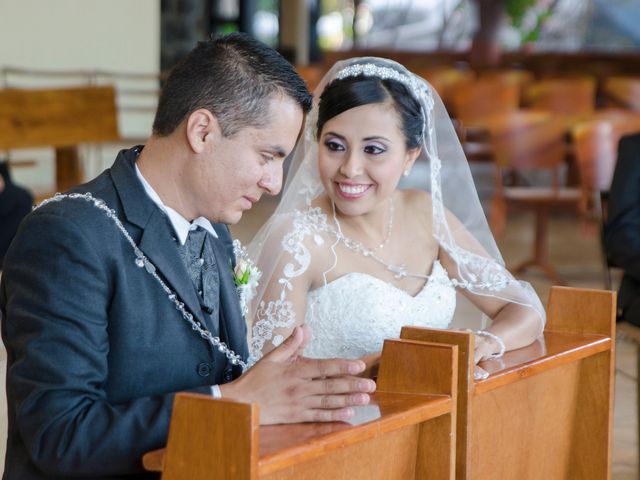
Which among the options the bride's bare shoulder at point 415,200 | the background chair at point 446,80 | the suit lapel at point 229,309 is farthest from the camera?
the background chair at point 446,80

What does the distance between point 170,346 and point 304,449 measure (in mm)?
361

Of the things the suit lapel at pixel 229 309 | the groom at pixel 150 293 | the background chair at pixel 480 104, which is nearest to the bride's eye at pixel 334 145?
the suit lapel at pixel 229 309

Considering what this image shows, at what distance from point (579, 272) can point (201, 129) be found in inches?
262

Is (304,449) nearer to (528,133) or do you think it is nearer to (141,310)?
(141,310)

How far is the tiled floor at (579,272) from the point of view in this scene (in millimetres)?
4395

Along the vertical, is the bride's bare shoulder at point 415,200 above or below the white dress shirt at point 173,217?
below

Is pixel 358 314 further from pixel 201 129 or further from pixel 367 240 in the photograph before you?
pixel 201 129

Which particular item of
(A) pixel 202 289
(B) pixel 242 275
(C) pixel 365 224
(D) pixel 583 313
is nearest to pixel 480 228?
(C) pixel 365 224

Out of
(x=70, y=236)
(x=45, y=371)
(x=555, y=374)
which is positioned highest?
(x=70, y=236)

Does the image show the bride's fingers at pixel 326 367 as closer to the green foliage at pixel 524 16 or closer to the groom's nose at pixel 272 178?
the groom's nose at pixel 272 178

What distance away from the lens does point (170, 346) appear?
1854 millimetres

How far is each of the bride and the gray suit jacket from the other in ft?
3.40

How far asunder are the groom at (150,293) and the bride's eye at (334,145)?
1.01 m

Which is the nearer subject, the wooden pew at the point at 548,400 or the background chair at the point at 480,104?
the wooden pew at the point at 548,400
